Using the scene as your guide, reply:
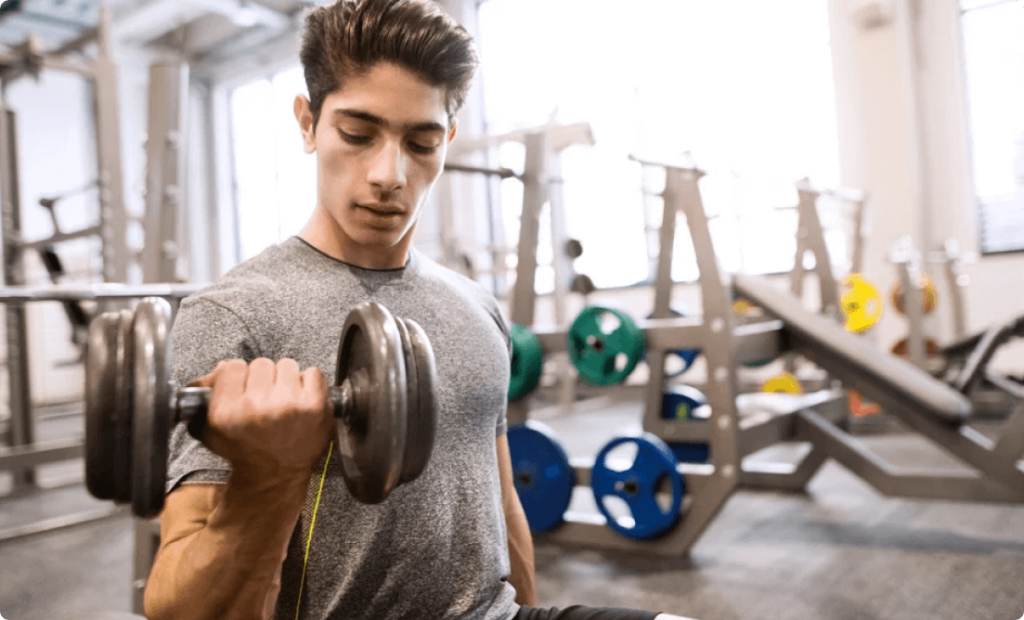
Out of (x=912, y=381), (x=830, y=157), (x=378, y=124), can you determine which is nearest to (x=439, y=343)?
(x=378, y=124)

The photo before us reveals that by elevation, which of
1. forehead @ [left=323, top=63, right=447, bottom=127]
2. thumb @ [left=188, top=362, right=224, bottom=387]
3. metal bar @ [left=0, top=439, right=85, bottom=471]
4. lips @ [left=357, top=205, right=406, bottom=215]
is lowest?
metal bar @ [left=0, top=439, right=85, bottom=471]

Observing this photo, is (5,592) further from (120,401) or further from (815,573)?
(815,573)

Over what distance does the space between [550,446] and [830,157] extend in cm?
355

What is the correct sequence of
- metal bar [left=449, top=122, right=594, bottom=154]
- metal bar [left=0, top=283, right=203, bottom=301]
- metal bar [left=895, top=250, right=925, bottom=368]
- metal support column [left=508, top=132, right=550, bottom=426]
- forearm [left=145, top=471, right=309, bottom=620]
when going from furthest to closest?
metal bar [left=895, top=250, right=925, bottom=368]
metal bar [left=449, top=122, right=594, bottom=154]
metal support column [left=508, top=132, right=550, bottom=426]
metal bar [left=0, top=283, right=203, bottom=301]
forearm [left=145, top=471, right=309, bottom=620]

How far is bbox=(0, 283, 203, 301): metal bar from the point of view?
5.02 feet

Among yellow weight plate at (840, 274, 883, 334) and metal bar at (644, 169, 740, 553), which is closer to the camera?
metal bar at (644, 169, 740, 553)

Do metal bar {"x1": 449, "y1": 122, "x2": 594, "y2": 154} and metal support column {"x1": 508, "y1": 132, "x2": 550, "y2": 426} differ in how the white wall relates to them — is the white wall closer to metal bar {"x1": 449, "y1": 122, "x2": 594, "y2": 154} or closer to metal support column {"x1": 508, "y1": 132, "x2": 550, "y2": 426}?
metal bar {"x1": 449, "y1": 122, "x2": 594, "y2": 154}

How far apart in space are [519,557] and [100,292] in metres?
1.26

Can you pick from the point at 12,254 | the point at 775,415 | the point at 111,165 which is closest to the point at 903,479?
the point at 775,415

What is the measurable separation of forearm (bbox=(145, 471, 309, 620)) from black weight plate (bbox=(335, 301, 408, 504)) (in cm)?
6

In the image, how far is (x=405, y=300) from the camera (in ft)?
2.62

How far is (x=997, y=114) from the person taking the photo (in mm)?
4320

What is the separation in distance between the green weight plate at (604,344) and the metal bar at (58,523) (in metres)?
1.79

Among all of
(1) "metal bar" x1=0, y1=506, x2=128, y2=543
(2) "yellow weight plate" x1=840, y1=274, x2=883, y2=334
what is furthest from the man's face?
(2) "yellow weight plate" x1=840, y1=274, x2=883, y2=334
